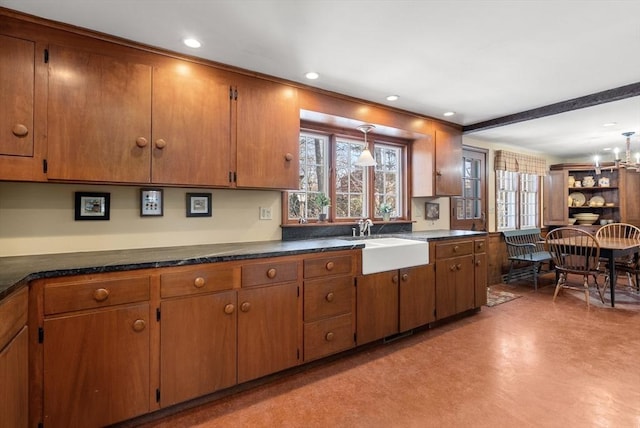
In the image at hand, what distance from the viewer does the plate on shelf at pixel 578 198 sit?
20.5 feet

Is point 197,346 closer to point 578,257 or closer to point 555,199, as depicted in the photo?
point 578,257

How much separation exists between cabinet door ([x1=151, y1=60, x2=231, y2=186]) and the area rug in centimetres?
353

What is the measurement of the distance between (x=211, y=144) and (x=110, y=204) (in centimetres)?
78

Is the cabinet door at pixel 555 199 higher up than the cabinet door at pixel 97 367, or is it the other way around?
the cabinet door at pixel 555 199

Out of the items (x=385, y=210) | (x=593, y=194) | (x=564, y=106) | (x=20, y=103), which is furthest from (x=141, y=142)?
(x=593, y=194)

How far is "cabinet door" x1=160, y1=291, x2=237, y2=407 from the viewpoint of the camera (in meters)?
1.81

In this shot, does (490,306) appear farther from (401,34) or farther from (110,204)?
(110,204)

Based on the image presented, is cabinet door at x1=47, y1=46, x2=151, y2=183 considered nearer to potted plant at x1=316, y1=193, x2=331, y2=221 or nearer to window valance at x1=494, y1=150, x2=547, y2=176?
A: potted plant at x1=316, y1=193, x2=331, y2=221

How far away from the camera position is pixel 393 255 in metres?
2.76

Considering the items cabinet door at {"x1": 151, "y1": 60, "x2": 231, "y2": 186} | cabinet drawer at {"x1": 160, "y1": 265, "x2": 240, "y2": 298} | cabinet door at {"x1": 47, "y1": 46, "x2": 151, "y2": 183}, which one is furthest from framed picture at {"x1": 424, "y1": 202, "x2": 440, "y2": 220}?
cabinet door at {"x1": 47, "y1": 46, "x2": 151, "y2": 183}

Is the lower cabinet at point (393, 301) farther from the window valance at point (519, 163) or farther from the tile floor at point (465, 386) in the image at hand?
the window valance at point (519, 163)

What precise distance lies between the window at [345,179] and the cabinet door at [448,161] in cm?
40

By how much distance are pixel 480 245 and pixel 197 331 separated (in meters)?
3.01

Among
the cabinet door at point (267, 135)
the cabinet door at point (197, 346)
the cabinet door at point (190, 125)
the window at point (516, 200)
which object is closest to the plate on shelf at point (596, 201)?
the window at point (516, 200)
